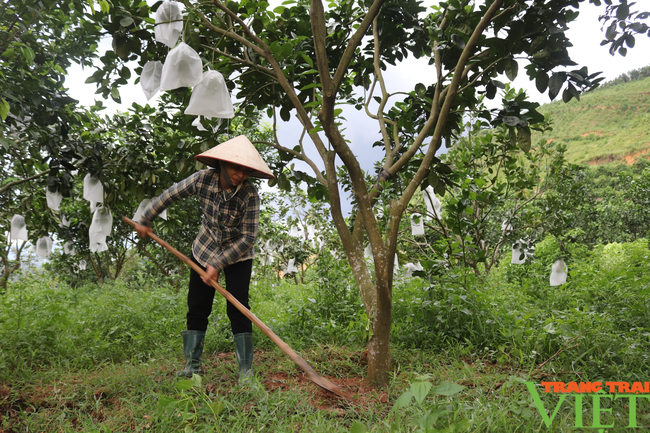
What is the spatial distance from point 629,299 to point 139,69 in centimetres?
390

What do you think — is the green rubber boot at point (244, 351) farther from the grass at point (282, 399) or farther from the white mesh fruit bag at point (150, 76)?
the white mesh fruit bag at point (150, 76)

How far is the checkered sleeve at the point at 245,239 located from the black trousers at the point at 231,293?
4.0 inches

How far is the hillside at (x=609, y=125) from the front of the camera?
35.6 m

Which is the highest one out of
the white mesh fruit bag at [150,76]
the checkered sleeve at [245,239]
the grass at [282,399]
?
the white mesh fruit bag at [150,76]

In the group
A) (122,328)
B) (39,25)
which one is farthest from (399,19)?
(122,328)

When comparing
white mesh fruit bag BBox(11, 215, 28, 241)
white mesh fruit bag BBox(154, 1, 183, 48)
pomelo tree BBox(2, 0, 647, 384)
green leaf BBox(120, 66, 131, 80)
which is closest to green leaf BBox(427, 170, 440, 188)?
pomelo tree BBox(2, 0, 647, 384)

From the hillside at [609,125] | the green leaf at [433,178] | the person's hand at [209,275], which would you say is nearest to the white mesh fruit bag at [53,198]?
the person's hand at [209,275]

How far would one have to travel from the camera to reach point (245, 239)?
2473 millimetres

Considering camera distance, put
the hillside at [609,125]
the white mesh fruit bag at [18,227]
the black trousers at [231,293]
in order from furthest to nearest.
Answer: the hillside at [609,125]
the white mesh fruit bag at [18,227]
the black trousers at [231,293]

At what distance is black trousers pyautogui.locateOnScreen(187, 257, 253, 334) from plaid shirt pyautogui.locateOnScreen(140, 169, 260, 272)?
9cm

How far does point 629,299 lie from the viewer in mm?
2881

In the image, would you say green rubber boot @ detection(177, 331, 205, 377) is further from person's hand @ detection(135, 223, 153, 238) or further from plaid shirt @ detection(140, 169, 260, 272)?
person's hand @ detection(135, 223, 153, 238)

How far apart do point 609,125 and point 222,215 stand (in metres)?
51.1

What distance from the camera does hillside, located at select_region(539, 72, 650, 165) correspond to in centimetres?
3559
